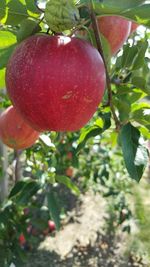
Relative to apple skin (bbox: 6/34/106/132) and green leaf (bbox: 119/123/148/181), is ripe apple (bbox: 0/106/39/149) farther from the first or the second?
apple skin (bbox: 6/34/106/132)

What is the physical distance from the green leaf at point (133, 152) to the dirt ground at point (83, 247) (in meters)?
1.91

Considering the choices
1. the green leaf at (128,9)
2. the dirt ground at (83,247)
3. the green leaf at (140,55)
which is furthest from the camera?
the dirt ground at (83,247)

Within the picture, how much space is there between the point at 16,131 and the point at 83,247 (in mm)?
1901

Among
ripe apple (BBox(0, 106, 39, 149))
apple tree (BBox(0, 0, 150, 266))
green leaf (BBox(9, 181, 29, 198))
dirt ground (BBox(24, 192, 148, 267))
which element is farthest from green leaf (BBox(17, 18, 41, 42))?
dirt ground (BBox(24, 192, 148, 267))

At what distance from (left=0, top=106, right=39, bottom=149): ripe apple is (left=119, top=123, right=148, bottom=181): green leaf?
296 millimetres

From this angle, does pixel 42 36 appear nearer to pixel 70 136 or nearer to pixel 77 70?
pixel 77 70

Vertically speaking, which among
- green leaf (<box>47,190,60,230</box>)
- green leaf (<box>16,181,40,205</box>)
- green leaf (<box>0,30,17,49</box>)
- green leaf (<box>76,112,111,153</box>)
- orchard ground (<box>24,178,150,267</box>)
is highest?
green leaf (<box>0,30,17,49</box>)

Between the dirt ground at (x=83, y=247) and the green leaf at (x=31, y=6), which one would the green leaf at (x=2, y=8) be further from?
the dirt ground at (x=83, y=247)

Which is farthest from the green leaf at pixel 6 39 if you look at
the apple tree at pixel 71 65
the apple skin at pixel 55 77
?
the apple skin at pixel 55 77

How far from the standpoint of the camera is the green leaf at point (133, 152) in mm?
785

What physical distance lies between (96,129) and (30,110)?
36 centimetres

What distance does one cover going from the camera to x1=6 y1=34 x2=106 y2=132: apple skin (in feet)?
1.95

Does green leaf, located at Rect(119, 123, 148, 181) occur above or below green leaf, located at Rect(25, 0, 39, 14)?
below

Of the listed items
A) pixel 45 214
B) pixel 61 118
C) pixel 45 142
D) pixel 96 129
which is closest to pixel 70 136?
pixel 45 214
